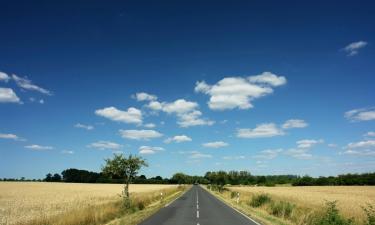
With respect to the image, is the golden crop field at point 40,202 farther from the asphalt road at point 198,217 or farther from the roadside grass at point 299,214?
the roadside grass at point 299,214

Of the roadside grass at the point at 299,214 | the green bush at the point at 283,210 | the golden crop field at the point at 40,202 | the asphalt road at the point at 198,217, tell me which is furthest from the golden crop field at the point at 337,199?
the golden crop field at the point at 40,202

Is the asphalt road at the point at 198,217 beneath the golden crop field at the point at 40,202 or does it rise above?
beneath

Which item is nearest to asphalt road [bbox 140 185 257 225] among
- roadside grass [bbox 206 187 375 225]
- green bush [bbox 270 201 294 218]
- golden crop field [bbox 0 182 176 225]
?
roadside grass [bbox 206 187 375 225]

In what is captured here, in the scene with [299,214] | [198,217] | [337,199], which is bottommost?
[198,217]

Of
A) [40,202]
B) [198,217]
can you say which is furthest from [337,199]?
[40,202]

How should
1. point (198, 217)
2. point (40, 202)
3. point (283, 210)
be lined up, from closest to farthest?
point (198, 217)
point (283, 210)
point (40, 202)

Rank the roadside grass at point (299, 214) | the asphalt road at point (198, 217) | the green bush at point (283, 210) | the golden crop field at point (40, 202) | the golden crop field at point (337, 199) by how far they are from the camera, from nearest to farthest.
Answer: the roadside grass at point (299, 214)
the asphalt road at point (198, 217)
the green bush at point (283, 210)
the golden crop field at point (40, 202)
the golden crop field at point (337, 199)

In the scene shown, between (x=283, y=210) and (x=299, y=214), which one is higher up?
(x=283, y=210)

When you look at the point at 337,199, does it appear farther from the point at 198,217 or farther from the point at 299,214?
the point at 198,217

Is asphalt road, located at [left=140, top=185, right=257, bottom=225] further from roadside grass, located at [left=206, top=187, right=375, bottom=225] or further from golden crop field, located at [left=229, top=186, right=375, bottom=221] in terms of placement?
golden crop field, located at [left=229, top=186, right=375, bottom=221]

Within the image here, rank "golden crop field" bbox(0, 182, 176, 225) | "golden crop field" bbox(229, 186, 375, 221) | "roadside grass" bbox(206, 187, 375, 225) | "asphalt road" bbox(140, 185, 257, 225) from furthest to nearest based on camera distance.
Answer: "golden crop field" bbox(229, 186, 375, 221), "golden crop field" bbox(0, 182, 176, 225), "asphalt road" bbox(140, 185, 257, 225), "roadside grass" bbox(206, 187, 375, 225)

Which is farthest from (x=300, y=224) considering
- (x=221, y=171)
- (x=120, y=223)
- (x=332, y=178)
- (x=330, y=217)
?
(x=332, y=178)

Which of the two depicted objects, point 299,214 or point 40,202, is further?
point 40,202

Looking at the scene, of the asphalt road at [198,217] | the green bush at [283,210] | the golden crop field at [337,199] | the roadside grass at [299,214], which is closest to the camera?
the roadside grass at [299,214]
